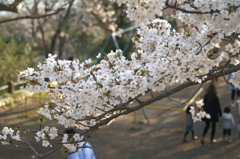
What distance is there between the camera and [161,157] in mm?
6965

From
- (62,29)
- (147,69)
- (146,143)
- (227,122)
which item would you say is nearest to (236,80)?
(147,69)

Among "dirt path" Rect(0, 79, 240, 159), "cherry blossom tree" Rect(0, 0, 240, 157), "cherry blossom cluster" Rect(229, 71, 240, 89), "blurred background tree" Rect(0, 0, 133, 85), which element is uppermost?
"blurred background tree" Rect(0, 0, 133, 85)

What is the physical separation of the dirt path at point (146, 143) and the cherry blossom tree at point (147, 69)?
6.06ft

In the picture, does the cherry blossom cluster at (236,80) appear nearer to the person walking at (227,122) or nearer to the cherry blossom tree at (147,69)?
the cherry blossom tree at (147,69)

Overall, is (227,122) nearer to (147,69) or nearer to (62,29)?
(147,69)

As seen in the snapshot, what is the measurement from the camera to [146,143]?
7.80m

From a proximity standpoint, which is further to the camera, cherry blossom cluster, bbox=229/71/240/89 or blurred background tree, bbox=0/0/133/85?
blurred background tree, bbox=0/0/133/85

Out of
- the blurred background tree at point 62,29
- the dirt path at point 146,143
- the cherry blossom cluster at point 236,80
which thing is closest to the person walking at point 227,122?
the dirt path at point 146,143

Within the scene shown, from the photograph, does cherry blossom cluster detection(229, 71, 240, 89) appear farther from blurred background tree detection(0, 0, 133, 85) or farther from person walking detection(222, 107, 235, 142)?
blurred background tree detection(0, 0, 133, 85)

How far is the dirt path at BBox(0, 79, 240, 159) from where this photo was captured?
22.7 feet

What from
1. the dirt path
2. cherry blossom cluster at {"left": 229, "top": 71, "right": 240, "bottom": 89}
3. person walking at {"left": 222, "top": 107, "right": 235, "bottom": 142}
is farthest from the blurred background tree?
cherry blossom cluster at {"left": 229, "top": 71, "right": 240, "bottom": 89}

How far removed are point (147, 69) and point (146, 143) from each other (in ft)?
14.9

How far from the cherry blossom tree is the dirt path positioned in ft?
6.06

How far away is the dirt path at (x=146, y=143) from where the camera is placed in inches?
272
